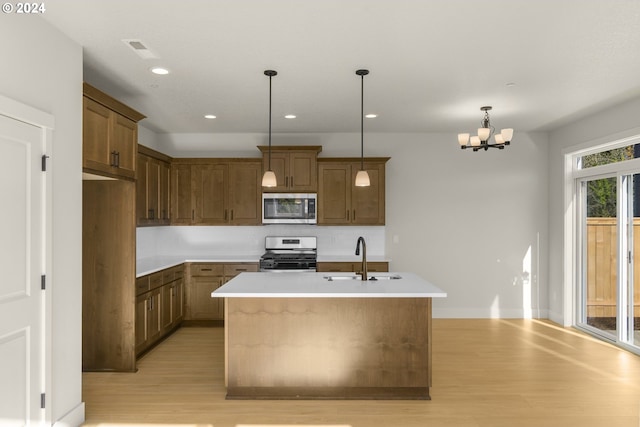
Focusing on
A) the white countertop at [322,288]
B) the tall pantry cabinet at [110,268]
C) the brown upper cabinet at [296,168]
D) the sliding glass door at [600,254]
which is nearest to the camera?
the white countertop at [322,288]

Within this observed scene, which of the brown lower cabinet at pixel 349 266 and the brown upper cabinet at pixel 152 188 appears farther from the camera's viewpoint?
the brown lower cabinet at pixel 349 266

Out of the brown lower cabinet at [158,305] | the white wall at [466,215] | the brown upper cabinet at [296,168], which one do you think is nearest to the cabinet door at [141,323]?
the brown lower cabinet at [158,305]

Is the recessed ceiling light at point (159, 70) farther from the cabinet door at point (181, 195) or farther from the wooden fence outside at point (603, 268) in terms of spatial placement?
the wooden fence outside at point (603, 268)

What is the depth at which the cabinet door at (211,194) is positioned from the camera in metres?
5.79

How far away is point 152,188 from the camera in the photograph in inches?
204

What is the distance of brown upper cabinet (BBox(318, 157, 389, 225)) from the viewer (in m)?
5.72

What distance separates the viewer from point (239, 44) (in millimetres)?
2967

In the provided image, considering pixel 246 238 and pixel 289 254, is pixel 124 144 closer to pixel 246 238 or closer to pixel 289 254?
pixel 246 238

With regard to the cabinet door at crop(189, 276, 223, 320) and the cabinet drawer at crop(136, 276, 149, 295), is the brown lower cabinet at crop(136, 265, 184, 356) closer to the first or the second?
the cabinet drawer at crop(136, 276, 149, 295)

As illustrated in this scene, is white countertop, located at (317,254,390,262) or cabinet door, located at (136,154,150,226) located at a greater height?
cabinet door, located at (136,154,150,226)

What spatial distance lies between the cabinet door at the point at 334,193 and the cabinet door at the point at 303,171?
11 centimetres

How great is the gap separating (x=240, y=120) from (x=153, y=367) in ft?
9.78

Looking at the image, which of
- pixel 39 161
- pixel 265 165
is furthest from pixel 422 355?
pixel 265 165

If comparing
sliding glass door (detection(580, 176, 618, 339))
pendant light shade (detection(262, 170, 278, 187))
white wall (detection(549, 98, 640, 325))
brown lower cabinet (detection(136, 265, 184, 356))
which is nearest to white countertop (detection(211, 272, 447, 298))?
pendant light shade (detection(262, 170, 278, 187))
